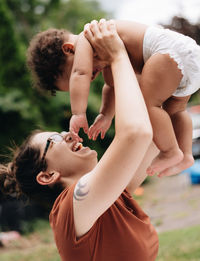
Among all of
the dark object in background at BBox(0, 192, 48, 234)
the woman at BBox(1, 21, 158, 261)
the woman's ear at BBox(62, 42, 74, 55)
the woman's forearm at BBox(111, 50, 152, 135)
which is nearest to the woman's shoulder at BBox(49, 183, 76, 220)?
the woman at BBox(1, 21, 158, 261)

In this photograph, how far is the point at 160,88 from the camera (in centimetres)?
172

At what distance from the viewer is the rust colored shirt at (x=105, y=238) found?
1.67m

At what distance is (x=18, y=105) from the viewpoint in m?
9.34

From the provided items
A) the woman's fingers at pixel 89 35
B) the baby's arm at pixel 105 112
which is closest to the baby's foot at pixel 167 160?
the baby's arm at pixel 105 112

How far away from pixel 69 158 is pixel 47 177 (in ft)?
0.54

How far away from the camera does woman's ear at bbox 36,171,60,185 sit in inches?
75.9

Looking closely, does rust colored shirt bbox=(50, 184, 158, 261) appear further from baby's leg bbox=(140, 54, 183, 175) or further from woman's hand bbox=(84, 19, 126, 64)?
woman's hand bbox=(84, 19, 126, 64)

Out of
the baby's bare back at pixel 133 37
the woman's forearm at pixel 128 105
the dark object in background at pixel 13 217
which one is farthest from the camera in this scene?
the dark object in background at pixel 13 217

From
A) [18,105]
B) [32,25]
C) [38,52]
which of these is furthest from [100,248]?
[32,25]

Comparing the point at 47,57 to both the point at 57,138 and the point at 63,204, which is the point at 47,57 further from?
the point at 63,204

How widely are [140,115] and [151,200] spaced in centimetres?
958

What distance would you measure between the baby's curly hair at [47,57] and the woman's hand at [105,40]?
0.20m

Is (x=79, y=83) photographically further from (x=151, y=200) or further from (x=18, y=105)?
(x=151, y=200)

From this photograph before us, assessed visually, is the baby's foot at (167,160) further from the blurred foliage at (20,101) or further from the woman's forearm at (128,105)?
the blurred foliage at (20,101)
